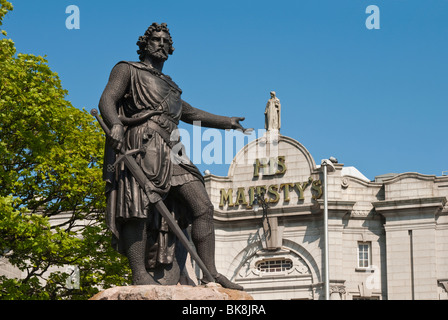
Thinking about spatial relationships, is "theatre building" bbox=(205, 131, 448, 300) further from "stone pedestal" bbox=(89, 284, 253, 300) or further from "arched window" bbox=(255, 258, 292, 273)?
"stone pedestal" bbox=(89, 284, 253, 300)

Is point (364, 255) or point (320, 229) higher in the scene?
point (320, 229)

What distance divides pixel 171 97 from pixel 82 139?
1630 centimetres

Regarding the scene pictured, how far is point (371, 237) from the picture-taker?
151 feet

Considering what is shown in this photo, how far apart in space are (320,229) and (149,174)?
122 feet

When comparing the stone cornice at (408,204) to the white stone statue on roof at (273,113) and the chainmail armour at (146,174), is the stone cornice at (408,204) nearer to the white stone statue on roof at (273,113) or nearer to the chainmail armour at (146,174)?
the white stone statue on roof at (273,113)

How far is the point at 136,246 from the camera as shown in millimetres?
9305

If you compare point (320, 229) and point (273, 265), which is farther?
point (273, 265)

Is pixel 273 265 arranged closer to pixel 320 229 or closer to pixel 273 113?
pixel 320 229

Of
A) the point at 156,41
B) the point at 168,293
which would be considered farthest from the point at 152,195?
the point at 156,41

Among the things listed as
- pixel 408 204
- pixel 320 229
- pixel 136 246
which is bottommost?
pixel 136 246

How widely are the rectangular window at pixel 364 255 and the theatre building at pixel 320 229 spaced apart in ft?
0.18
